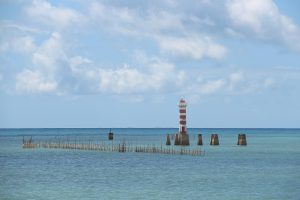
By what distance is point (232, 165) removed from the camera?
69.6 m

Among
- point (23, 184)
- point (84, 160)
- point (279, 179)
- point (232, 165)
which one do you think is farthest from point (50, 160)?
point (279, 179)

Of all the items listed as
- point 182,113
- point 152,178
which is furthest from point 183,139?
point 152,178

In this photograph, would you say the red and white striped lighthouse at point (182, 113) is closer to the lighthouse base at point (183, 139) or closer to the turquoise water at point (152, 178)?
the lighthouse base at point (183, 139)

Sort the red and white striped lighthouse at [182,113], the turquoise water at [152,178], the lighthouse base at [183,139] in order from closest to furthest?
the turquoise water at [152,178], the red and white striped lighthouse at [182,113], the lighthouse base at [183,139]

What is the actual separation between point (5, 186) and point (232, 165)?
2772 centimetres

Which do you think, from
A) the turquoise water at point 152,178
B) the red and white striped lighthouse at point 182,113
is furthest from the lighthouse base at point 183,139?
the turquoise water at point 152,178

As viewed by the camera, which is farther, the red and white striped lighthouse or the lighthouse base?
the lighthouse base

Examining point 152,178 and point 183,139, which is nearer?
point 152,178

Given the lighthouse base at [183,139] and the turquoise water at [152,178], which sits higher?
the lighthouse base at [183,139]

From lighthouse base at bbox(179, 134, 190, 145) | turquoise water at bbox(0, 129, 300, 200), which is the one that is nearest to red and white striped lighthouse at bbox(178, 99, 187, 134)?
lighthouse base at bbox(179, 134, 190, 145)

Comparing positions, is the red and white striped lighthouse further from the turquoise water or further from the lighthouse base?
the turquoise water

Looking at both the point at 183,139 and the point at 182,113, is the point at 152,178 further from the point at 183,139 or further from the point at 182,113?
the point at 183,139

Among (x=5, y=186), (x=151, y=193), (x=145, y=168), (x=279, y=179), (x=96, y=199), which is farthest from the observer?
(x=145, y=168)

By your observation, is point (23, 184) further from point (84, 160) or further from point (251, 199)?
point (84, 160)
